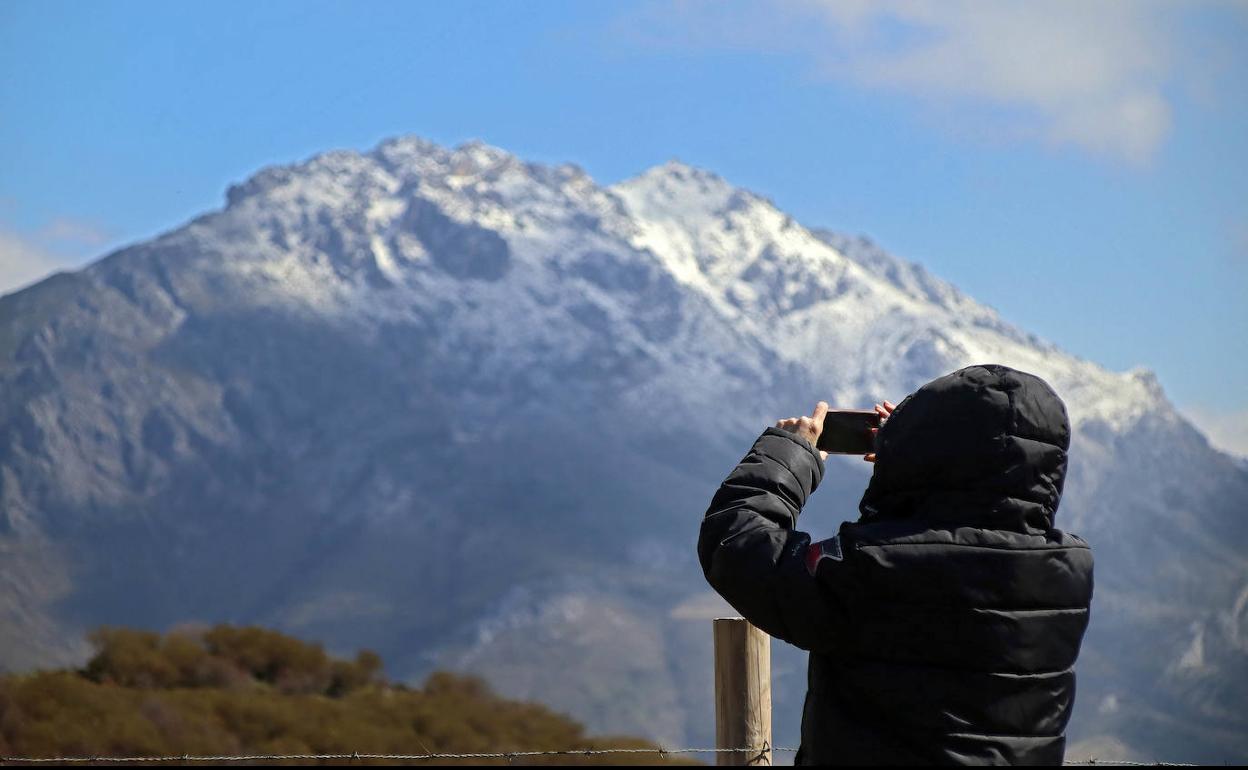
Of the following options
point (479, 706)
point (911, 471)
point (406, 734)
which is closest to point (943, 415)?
point (911, 471)

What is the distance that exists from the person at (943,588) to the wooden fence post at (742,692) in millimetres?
1786

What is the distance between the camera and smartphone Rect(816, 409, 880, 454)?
12.0 ft

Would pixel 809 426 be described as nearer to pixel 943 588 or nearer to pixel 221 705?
pixel 943 588

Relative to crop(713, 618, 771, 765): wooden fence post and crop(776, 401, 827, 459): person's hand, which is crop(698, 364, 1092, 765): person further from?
crop(713, 618, 771, 765): wooden fence post

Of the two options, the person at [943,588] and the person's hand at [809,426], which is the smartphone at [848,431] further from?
the person at [943,588]

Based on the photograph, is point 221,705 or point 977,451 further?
point 221,705

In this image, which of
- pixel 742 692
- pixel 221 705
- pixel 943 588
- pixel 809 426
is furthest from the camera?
pixel 221 705

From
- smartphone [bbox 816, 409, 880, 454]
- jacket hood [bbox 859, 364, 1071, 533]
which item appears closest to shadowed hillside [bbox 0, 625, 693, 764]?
smartphone [bbox 816, 409, 880, 454]

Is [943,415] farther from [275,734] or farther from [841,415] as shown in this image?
[275,734]

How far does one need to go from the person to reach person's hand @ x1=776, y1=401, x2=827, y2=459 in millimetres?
386

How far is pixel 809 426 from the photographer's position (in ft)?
11.8

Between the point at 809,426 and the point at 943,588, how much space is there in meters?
0.73

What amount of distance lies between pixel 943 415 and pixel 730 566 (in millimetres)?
555

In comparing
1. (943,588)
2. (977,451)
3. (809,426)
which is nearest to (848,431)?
(809,426)
